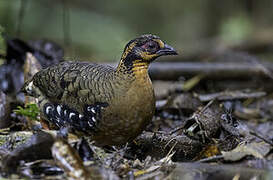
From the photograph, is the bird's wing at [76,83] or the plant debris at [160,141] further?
the bird's wing at [76,83]

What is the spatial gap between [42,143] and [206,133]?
1568 mm

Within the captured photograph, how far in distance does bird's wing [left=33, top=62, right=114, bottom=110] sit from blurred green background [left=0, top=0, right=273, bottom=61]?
425cm

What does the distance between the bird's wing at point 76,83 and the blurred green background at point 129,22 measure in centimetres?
425

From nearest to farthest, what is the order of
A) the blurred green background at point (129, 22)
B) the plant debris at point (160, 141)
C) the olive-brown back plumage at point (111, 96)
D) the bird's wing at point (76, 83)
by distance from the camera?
the plant debris at point (160, 141), the olive-brown back plumage at point (111, 96), the bird's wing at point (76, 83), the blurred green background at point (129, 22)

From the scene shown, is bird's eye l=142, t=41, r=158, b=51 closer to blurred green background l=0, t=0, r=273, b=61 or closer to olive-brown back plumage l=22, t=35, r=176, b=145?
olive-brown back plumage l=22, t=35, r=176, b=145

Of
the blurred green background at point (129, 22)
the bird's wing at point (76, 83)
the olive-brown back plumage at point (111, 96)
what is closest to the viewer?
the olive-brown back plumage at point (111, 96)

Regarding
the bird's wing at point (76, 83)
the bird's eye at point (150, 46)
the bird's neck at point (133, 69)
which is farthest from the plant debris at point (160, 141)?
the bird's eye at point (150, 46)

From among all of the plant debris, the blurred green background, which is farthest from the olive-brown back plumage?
the blurred green background

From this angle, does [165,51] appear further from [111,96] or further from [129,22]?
[129,22]

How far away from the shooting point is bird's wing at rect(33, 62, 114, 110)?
13.9ft

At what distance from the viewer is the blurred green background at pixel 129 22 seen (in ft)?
35.9

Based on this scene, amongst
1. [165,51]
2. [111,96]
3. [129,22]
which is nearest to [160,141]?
[111,96]

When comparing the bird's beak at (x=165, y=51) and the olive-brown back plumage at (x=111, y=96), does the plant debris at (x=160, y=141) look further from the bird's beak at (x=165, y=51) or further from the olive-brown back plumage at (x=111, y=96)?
the bird's beak at (x=165, y=51)

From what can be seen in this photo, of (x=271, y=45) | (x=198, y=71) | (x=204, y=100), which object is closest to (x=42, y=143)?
(x=204, y=100)
